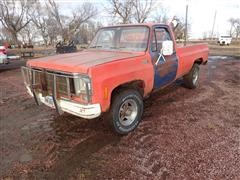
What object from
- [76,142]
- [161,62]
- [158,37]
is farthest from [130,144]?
[158,37]

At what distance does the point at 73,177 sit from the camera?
9.36 ft

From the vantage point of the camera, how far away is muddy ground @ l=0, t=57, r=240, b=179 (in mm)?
2957

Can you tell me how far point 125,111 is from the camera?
13.4 ft

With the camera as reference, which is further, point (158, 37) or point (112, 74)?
point (158, 37)

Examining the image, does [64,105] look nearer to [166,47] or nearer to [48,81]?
[48,81]

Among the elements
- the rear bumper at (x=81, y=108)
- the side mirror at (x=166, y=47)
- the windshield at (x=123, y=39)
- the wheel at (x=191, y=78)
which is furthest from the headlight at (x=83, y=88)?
the wheel at (x=191, y=78)

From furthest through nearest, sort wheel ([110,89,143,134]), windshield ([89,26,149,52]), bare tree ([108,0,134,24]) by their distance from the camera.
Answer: bare tree ([108,0,134,24])
windshield ([89,26,149,52])
wheel ([110,89,143,134])

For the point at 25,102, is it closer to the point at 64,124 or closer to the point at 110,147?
the point at 64,124

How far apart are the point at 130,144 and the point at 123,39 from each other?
223cm

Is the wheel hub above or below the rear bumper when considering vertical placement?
below

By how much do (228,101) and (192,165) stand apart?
330 centimetres

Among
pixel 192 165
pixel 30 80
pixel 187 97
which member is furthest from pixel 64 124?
pixel 187 97

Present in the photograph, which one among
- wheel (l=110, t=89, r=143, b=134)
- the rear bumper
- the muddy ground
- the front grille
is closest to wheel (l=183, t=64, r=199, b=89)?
the muddy ground

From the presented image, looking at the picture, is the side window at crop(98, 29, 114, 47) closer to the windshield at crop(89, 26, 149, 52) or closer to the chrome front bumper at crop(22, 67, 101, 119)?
the windshield at crop(89, 26, 149, 52)
